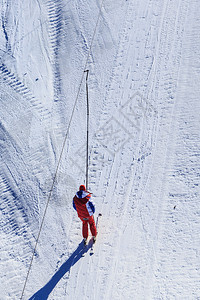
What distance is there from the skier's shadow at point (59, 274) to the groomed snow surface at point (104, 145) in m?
0.02

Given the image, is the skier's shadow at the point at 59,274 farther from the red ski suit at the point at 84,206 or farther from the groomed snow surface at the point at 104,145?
the red ski suit at the point at 84,206

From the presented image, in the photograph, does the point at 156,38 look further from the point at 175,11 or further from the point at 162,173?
the point at 162,173

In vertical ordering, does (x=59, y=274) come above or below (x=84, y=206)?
below

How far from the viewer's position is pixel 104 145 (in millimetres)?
7195

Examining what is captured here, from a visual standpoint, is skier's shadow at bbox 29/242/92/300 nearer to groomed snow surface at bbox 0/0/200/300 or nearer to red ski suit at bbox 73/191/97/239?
groomed snow surface at bbox 0/0/200/300

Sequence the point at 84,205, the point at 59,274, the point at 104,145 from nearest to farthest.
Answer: the point at 84,205 → the point at 59,274 → the point at 104,145

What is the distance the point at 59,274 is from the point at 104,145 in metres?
2.31

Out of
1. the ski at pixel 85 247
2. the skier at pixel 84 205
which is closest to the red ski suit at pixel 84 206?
the skier at pixel 84 205

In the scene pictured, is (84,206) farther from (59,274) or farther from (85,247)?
(59,274)

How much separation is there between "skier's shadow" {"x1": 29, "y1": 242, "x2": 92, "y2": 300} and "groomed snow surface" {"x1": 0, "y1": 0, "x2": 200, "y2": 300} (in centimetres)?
2

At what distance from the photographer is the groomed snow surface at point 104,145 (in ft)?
20.0

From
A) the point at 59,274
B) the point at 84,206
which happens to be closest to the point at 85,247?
the point at 59,274

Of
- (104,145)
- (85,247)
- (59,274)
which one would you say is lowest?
(59,274)

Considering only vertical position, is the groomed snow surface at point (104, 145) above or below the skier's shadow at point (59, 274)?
above
